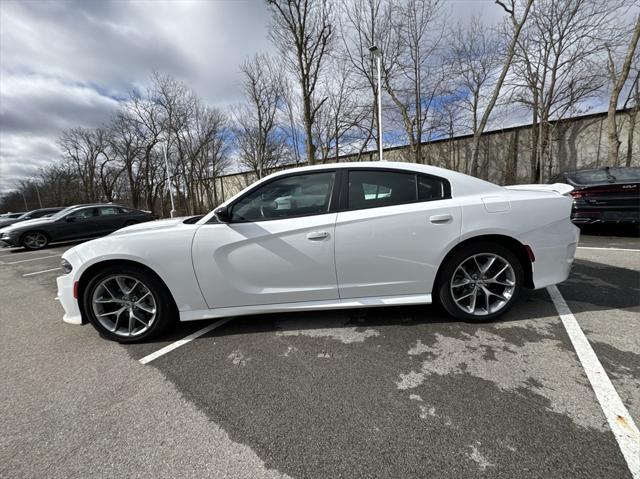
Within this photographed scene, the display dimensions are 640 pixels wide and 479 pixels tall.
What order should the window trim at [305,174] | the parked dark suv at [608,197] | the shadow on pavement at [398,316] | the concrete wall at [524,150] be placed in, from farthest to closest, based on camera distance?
1. the concrete wall at [524,150]
2. the parked dark suv at [608,197]
3. the shadow on pavement at [398,316]
4. the window trim at [305,174]

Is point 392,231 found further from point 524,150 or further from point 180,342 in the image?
point 524,150

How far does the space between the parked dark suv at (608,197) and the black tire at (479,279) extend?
172 inches

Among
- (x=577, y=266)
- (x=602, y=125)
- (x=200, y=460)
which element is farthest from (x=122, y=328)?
(x=602, y=125)

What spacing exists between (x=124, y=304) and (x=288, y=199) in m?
1.84

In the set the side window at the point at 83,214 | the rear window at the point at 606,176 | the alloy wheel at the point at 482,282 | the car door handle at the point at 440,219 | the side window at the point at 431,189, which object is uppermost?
the side window at the point at 83,214

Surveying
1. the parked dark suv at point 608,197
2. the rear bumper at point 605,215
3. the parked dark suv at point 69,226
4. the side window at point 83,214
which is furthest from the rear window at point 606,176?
the side window at point 83,214

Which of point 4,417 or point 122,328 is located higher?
point 122,328

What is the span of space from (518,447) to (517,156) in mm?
18665

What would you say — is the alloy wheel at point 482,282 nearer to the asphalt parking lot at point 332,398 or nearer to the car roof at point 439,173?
the asphalt parking lot at point 332,398

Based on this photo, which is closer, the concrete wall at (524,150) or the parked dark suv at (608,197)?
the parked dark suv at (608,197)

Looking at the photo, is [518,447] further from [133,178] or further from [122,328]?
[133,178]

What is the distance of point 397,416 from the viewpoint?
63.3 inches

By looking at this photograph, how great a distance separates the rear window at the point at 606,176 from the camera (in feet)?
18.1

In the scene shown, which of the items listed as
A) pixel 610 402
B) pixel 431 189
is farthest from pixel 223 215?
pixel 610 402
